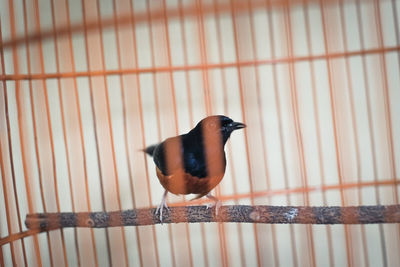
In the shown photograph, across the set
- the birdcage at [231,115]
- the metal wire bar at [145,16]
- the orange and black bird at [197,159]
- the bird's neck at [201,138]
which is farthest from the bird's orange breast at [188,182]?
the birdcage at [231,115]

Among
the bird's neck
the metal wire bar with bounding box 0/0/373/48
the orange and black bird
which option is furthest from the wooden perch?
the metal wire bar with bounding box 0/0/373/48

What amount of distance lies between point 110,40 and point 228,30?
594 mm

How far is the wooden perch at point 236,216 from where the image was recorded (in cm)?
91

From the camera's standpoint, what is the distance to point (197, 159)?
1.21 meters

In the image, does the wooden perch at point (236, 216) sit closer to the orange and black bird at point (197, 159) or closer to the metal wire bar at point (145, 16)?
the orange and black bird at point (197, 159)

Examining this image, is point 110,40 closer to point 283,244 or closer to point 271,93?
point 271,93

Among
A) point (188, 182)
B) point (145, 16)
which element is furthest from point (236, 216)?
point (145, 16)

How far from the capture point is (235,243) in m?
2.07

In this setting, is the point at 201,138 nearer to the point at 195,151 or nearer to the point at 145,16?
the point at 195,151

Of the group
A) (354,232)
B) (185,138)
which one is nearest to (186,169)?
(185,138)

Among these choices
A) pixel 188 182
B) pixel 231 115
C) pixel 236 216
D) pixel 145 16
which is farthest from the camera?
pixel 231 115

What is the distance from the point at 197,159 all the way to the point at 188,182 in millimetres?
76

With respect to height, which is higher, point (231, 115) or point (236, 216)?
point (231, 115)

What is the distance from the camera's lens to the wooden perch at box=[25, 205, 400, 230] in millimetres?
912
